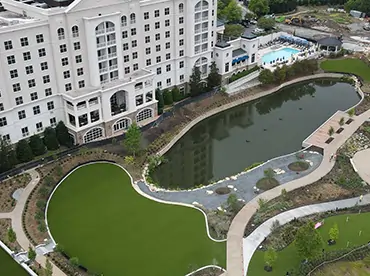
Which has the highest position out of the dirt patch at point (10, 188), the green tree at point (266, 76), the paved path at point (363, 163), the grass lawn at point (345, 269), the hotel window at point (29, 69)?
the hotel window at point (29, 69)

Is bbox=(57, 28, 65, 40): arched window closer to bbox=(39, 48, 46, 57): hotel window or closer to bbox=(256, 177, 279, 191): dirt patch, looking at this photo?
bbox=(39, 48, 46, 57): hotel window

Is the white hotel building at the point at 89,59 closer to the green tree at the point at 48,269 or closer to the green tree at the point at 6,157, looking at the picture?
the green tree at the point at 6,157

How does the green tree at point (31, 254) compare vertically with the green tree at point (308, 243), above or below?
below

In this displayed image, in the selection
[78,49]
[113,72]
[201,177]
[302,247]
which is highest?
[78,49]

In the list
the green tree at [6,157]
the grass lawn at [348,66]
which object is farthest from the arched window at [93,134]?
the grass lawn at [348,66]

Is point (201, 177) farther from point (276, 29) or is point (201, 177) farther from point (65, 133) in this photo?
point (276, 29)

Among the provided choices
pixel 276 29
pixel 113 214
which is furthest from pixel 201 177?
pixel 276 29

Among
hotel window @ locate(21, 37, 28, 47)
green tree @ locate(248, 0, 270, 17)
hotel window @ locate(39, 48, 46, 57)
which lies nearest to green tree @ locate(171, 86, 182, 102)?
hotel window @ locate(39, 48, 46, 57)
